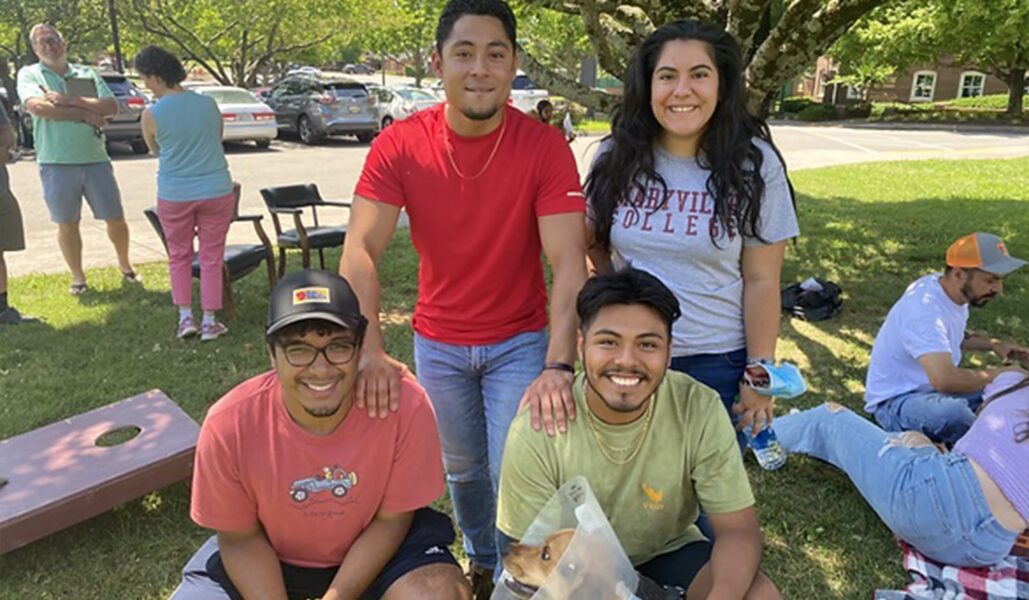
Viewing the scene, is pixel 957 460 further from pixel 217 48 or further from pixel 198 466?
pixel 217 48

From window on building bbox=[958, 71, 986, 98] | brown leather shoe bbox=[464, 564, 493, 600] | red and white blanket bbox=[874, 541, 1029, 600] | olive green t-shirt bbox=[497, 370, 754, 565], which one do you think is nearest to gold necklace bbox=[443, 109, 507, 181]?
olive green t-shirt bbox=[497, 370, 754, 565]

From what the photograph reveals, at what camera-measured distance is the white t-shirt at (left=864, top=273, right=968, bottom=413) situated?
12.3 ft

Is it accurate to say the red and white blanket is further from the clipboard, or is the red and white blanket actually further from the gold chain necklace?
the clipboard

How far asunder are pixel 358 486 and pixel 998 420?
88.5 inches

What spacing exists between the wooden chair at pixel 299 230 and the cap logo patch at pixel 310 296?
4.23 metres

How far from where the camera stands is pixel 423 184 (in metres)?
2.45

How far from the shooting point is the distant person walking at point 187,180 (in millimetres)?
5383

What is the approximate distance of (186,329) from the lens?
5594mm

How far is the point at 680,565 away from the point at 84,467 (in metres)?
2.52

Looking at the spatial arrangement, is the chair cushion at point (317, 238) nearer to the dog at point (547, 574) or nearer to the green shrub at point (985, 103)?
the dog at point (547, 574)

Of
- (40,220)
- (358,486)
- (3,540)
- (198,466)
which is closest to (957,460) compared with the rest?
(358,486)

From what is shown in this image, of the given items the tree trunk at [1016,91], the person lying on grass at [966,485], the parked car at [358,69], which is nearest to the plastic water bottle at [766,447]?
the person lying on grass at [966,485]

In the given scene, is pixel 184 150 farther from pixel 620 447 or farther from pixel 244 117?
pixel 244 117

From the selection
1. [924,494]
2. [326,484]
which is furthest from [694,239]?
[924,494]
